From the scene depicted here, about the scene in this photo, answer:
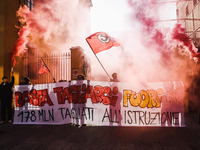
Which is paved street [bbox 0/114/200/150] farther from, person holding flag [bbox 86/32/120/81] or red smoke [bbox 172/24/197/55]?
red smoke [bbox 172/24/197/55]

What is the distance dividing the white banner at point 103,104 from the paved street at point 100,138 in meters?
0.29

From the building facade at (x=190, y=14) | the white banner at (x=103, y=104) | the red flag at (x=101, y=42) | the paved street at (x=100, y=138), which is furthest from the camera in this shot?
the building facade at (x=190, y=14)

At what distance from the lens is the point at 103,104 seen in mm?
5535

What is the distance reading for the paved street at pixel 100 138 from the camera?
3.75 meters

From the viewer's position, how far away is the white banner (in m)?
5.25

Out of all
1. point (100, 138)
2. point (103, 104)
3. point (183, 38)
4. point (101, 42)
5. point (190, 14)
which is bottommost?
point (100, 138)

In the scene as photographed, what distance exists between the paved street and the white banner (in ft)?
0.94

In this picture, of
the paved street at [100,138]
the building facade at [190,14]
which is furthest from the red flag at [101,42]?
the building facade at [190,14]

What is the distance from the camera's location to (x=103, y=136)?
14.6 feet

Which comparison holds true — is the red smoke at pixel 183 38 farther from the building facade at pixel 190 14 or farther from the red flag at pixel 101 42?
the building facade at pixel 190 14

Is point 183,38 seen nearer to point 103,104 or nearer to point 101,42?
point 101,42

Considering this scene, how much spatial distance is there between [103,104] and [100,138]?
1432mm

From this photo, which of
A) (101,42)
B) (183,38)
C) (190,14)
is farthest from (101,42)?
(190,14)

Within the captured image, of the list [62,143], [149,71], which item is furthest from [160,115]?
[149,71]
